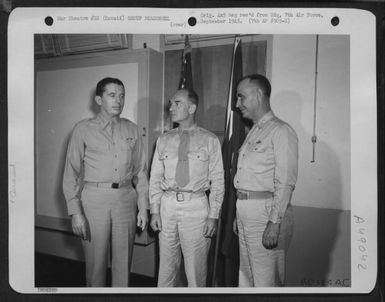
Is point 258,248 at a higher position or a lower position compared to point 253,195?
lower

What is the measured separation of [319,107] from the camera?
892 mm

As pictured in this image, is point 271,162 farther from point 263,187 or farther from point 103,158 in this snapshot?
point 103,158

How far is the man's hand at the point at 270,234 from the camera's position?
0.88 m

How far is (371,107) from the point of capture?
90 cm

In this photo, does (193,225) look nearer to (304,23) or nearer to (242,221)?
(242,221)

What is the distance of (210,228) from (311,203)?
0.23 m

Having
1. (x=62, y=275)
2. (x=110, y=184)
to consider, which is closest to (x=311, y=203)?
(x=110, y=184)

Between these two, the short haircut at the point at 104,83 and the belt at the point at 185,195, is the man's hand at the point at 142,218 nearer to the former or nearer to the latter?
the belt at the point at 185,195

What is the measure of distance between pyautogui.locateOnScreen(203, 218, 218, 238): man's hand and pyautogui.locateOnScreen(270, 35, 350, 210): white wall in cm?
18

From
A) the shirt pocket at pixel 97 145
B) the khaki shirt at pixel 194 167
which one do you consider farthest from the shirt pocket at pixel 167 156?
the shirt pocket at pixel 97 145

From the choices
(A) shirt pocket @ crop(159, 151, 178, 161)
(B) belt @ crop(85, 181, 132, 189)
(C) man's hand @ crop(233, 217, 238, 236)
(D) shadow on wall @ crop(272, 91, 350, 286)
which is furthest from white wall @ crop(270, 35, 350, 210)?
(B) belt @ crop(85, 181, 132, 189)

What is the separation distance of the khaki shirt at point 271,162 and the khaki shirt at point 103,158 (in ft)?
0.74

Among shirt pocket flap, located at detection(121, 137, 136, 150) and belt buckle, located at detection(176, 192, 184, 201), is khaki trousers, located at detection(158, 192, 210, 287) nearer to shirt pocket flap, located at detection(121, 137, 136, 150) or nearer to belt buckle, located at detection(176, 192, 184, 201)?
belt buckle, located at detection(176, 192, 184, 201)

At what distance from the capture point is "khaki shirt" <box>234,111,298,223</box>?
0.88m
